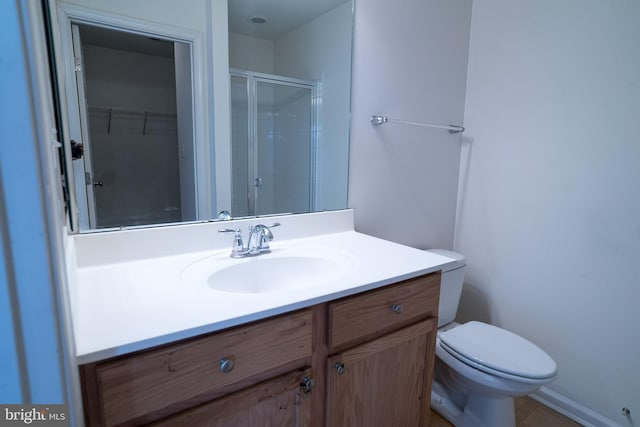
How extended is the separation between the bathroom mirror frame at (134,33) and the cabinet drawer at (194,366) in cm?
49

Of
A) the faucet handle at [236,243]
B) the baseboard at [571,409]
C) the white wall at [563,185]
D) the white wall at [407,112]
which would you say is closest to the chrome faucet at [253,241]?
the faucet handle at [236,243]

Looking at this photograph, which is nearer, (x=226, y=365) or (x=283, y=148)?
(x=226, y=365)

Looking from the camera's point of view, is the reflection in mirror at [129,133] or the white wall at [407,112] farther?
the white wall at [407,112]

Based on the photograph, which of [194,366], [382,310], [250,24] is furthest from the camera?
[250,24]

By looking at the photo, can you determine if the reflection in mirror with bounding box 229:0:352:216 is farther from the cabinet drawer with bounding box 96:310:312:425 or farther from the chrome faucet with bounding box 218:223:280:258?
the cabinet drawer with bounding box 96:310:312:425

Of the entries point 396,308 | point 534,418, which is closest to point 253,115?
point 396,308

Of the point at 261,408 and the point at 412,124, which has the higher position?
the point at 412,124

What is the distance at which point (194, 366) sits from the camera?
68 cm

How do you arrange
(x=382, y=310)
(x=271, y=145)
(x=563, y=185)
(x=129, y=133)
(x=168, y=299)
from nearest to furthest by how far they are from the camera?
(x=168, y=299), (x=382, y=310), (x=129, y=133), (x=271, y=145), (x=563, y=185)

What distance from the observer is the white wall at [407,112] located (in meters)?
1.50

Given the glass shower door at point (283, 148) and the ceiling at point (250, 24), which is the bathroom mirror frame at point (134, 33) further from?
the glass shower door at point (283, 148)

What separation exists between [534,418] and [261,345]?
5.14 ft

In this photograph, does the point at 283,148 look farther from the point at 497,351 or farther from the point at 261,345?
the point at 497,351

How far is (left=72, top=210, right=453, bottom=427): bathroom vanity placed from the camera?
0.63 m
